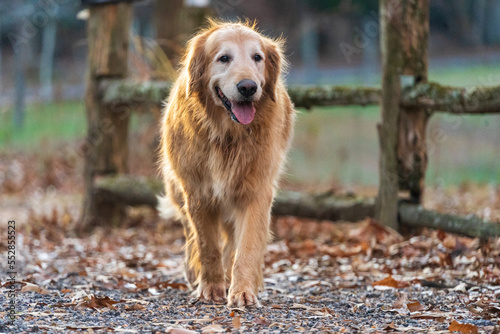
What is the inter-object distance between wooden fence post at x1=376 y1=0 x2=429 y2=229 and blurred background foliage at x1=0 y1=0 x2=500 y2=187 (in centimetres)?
62

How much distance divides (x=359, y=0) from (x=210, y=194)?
1375 cm

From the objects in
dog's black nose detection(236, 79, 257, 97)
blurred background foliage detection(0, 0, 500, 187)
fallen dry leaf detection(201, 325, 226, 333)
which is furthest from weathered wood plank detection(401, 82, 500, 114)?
fallen dry leaf detection(201, 325, 226, 333)

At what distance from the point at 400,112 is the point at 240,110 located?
2.00 m

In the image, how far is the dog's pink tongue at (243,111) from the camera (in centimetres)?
365

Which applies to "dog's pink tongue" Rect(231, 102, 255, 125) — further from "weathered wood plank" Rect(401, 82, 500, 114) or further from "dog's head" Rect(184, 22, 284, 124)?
"weathered wood plank" Rect(401, 82, 500, 114)

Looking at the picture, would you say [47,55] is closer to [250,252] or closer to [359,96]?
[359,96]

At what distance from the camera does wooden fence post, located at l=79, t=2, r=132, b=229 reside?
6.80m

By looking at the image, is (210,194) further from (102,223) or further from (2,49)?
(2,49)

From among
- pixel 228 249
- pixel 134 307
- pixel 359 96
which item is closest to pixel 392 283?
pixel 228 249

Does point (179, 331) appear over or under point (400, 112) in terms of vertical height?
under

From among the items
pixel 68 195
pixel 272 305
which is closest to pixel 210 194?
pixel 272 305

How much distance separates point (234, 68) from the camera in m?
3.62

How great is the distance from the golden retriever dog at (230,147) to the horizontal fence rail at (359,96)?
139 centimetres

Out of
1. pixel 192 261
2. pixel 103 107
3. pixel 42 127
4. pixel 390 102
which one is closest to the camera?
pixel 192 261
